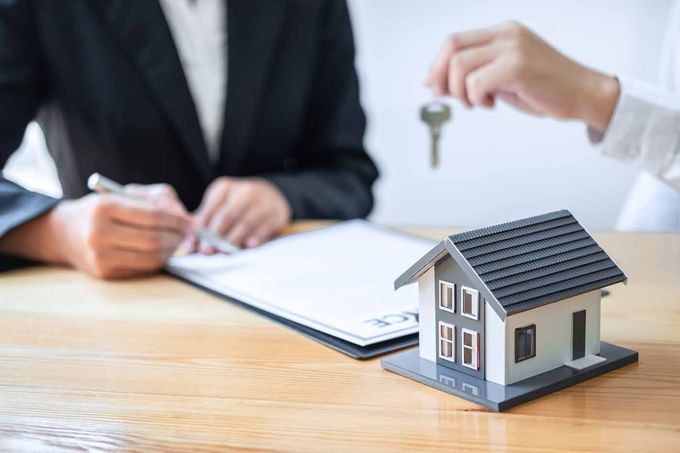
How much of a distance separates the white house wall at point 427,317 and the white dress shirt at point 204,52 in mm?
873

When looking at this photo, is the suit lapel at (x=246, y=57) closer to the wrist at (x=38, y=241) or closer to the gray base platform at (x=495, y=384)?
the wrist at (x=38, y=241)

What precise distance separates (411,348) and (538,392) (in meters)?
0.15

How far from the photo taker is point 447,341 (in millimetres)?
711

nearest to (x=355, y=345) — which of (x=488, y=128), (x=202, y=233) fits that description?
(x=202, y=233)

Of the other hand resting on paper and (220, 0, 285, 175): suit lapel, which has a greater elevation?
(220, 0, 285, 175): suit lapel

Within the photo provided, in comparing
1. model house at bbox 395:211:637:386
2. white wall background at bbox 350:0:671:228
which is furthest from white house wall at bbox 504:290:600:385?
white wall background at bbox 350:0:671:228

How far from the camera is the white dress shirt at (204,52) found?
1503 millimetres

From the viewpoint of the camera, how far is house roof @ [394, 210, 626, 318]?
65 centimetres

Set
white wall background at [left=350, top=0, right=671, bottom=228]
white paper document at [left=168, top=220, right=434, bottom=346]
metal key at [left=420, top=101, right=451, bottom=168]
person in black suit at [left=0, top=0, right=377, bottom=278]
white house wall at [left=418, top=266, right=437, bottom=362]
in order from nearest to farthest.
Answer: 1. white house wall at [left=418, top=266, right=437, bottom=362]
2. white paper document at [left=168, top=220, right=434, bottom=346]
3. metal key at [left=420, top=101, right=451, bottom=168]
4. person in black suit at [left=0, top=0, right=377, bottom=278]
5. white wall background at [left=350, top=0, right=671, bottom=228]

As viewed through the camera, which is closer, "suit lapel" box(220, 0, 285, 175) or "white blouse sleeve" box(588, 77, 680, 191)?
"white blouse sleeve" box(588, 77, 680, 191)

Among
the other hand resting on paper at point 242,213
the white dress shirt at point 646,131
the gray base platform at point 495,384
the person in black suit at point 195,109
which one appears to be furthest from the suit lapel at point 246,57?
the gray base platform at point 495,384

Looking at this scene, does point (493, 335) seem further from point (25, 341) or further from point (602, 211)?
point (602, 211)

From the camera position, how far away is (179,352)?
0.81 metres

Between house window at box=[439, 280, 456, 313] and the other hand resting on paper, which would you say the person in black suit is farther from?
house window at box=[439, 280, 456, 313]
